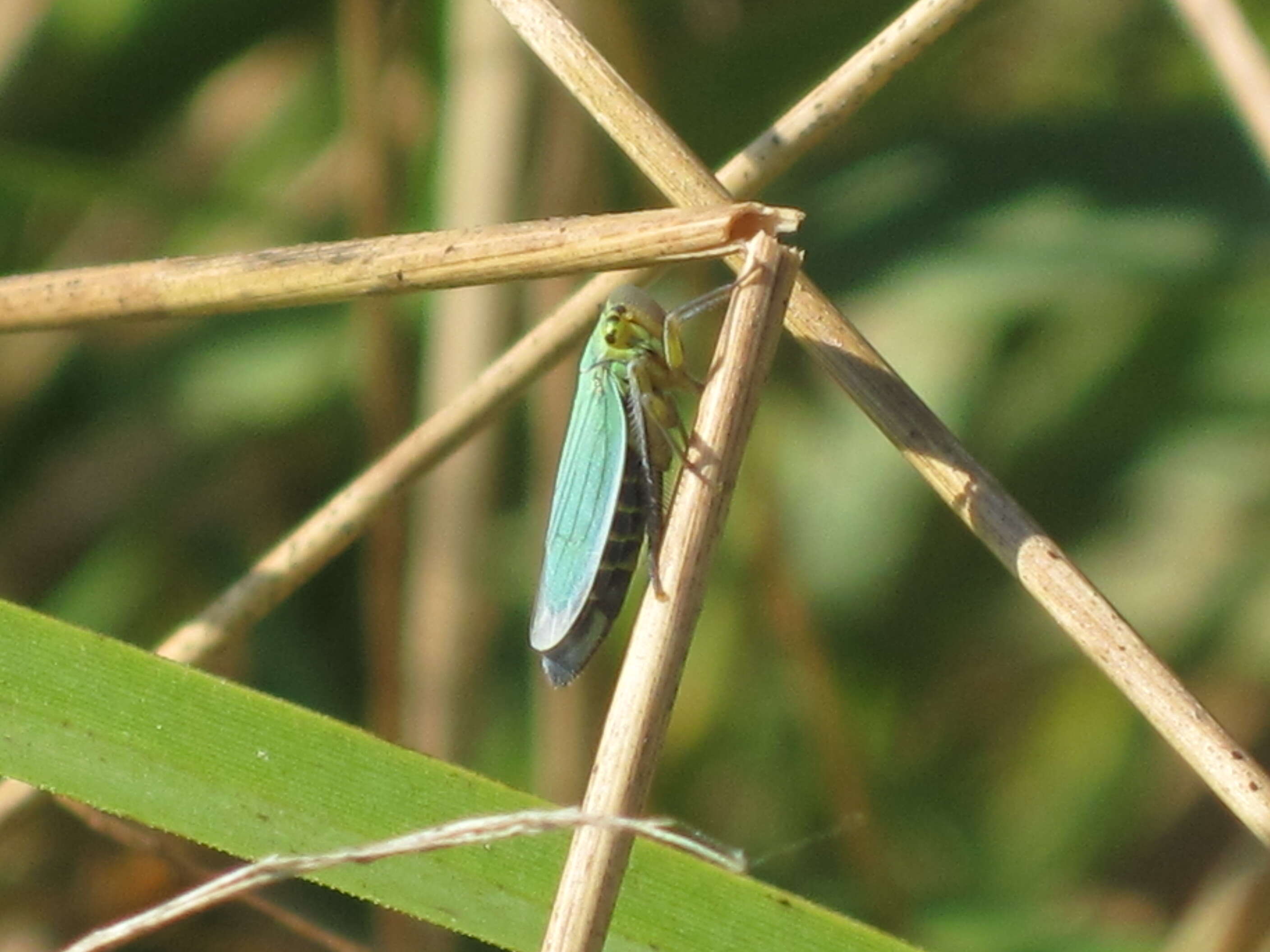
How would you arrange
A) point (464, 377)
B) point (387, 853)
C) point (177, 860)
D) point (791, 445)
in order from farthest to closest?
point (791, 445)
point (464, 377)
point (177, 860)
point (387, 853)

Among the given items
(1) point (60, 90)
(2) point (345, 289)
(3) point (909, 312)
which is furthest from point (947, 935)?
(1) point (60, 90)

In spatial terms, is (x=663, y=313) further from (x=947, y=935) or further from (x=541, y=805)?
(x=947, y=935)

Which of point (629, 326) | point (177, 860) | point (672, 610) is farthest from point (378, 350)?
point (672, 610)

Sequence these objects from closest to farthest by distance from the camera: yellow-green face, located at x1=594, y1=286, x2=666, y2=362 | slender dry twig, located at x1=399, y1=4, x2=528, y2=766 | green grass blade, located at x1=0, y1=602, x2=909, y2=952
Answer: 1. green grass blade, located at x1=0, y1=602, x2=909, y2=952
2. yellow-green face, located at x1=594, y1=286, x2=666, y2=362
3. slender dry twig, located at x1=399, y1=4, x2=528, y2=766

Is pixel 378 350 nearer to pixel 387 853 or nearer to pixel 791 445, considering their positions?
pixel 791 445

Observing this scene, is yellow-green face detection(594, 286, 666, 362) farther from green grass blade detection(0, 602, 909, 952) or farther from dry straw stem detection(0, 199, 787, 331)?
green grass blade detection(0, 602, 909, 952)

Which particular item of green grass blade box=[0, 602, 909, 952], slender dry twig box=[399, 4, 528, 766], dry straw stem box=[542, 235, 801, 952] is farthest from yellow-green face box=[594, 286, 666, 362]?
slender dry twig box=[399, 4, 528, 766]
